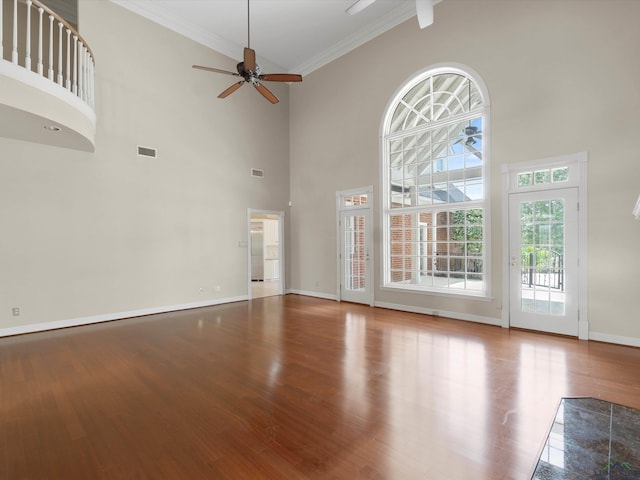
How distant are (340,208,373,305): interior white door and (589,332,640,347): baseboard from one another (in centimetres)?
341

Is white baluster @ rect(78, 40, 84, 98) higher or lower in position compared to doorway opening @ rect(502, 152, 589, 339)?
higher

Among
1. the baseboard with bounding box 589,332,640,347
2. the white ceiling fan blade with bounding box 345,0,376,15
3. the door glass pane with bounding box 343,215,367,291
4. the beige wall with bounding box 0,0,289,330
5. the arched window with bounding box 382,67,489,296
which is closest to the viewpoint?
the white ceiling fan blade with bounding box 345,0,376,15

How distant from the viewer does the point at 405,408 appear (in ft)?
8.11

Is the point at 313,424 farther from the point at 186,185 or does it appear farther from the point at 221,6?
the point at 221,6

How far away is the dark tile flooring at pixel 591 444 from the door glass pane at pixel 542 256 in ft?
6.82

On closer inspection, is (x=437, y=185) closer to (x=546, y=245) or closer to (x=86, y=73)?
(x=546, y=245)

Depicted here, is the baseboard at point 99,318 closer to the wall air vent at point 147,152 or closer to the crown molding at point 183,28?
the wall air vent at point 147,152

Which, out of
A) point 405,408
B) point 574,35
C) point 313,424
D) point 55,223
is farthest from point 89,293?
point 574,35

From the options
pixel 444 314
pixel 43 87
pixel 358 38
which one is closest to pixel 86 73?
pixel 43 87

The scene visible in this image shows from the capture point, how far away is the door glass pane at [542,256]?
4.31 metres

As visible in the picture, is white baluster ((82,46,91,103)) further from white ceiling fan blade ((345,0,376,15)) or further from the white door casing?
the white door casing

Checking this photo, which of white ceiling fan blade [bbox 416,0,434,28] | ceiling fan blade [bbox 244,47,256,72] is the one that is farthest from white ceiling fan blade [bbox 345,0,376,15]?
ceiling fan blade [bbox 244,47,256,72]

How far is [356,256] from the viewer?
678 centimetres

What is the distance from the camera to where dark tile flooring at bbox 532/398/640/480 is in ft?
5.86
